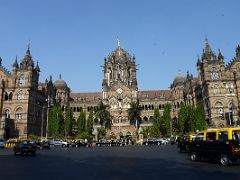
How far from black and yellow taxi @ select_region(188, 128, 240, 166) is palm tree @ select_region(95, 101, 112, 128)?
56937 mm

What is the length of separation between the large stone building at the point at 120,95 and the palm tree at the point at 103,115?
2.82 meters

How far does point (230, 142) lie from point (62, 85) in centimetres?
8201

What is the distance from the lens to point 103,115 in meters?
76.7

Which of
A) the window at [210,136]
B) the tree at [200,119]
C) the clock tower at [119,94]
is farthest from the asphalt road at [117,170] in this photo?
the clock tower at [119,94]

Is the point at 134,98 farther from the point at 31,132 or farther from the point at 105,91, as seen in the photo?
the point at 31,132

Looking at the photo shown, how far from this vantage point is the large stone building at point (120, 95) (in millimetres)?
62219

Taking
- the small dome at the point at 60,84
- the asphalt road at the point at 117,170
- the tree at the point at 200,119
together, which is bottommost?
the asphalt road at the point at 117,170

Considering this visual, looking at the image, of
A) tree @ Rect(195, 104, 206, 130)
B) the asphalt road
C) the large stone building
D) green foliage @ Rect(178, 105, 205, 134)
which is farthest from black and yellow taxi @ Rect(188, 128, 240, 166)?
green foliage @ Rect(178, 105, 205, 134)

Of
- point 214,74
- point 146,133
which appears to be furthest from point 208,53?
point 146,133

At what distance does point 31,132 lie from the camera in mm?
67688

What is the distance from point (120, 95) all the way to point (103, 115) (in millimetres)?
10281

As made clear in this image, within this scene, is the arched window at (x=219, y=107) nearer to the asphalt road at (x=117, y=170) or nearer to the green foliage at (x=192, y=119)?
the green foliage at (x=192, y=119)

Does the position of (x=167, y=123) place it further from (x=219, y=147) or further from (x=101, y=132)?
(x=219, y=147)

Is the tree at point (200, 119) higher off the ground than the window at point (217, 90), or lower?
lower
